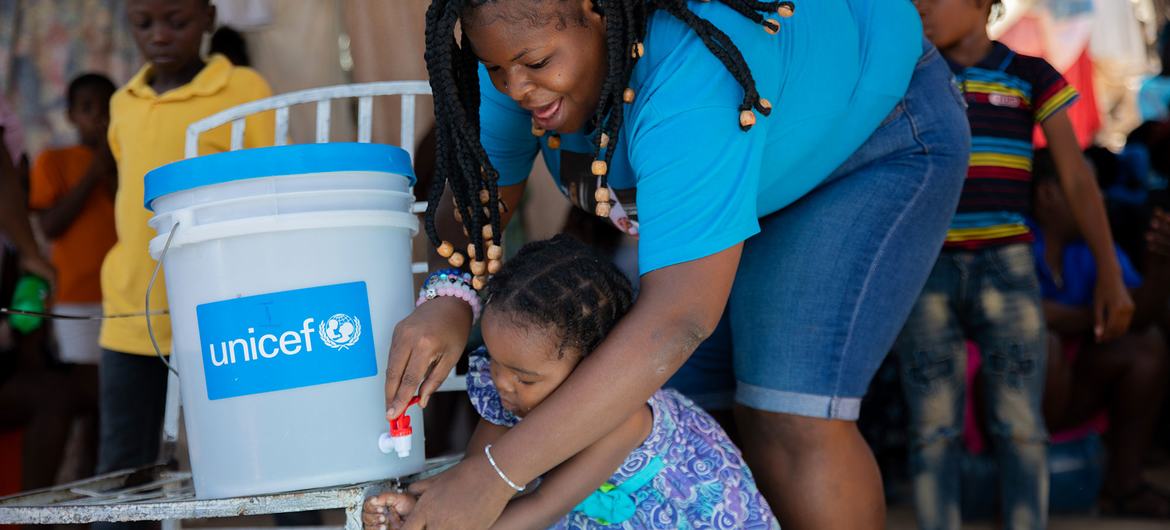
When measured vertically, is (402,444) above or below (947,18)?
below

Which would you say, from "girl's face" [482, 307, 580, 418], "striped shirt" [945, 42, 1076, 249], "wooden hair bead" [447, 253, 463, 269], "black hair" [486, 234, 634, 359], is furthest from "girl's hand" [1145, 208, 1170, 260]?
"wooden hair bead" [447, 253, 463, 269]

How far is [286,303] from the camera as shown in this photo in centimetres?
147

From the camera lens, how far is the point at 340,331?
1.49 m

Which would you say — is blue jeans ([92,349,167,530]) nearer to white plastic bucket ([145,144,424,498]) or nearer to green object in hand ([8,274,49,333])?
green object in hand ([8,274,49,333])

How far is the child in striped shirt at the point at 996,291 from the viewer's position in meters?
2.49

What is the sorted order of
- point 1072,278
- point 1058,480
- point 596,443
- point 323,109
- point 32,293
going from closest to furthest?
point 596,443
point 323,109
point 1058,480
point 32,293
point 1072,278

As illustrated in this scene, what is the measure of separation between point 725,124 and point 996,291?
4.83 feet

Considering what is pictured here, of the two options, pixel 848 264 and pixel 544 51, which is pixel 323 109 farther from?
pixel 848 264

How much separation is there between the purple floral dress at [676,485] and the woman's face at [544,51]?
0.51m

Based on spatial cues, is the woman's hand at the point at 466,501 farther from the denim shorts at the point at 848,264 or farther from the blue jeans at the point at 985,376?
the blue jeans at the point at 985,376

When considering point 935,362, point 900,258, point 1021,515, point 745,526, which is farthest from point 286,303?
point 1021,515

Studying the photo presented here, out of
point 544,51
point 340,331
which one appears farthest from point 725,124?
point 340,331

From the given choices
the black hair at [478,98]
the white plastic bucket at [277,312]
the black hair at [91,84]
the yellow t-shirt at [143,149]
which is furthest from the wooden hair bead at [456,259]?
the black hair at [91,84]

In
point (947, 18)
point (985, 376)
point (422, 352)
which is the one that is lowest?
point (985, 376)
